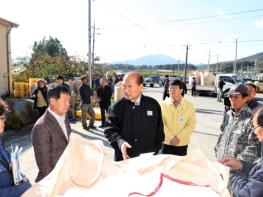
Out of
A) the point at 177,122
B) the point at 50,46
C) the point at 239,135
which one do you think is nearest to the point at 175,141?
the point at 177,122

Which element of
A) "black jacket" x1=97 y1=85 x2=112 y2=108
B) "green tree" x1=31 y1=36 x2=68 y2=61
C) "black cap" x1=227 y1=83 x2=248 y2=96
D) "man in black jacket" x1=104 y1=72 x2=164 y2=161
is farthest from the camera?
"green tree" x1=31 y1=36 x2=68 y2=61

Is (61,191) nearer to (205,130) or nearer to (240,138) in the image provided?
(240,138)

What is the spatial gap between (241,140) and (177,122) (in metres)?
1.37

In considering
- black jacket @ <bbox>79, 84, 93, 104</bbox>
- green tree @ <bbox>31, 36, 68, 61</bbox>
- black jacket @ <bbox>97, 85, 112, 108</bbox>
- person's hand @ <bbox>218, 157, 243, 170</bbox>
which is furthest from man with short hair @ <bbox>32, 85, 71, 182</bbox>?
green tree @ <bbox>31, 36, 68, 61</bbox>

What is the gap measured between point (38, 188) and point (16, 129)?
8.99 meters

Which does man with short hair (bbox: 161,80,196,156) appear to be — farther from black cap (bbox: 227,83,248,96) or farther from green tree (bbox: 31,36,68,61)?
green tree (bbox: 31,36,68,61)

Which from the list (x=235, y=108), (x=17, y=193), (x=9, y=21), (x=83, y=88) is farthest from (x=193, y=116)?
(x=9, y=21)

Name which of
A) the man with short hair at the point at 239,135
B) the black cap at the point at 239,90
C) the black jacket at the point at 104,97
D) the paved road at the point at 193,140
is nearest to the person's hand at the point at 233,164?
the man with short hair at the point at 239,135

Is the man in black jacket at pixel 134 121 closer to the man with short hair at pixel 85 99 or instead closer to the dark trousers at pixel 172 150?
the dark trousers at pixel 172 150

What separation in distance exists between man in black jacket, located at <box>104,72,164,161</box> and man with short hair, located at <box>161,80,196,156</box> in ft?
3.08

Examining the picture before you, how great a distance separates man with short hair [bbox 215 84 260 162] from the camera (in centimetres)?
330

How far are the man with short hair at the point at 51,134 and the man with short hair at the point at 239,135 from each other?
174cm

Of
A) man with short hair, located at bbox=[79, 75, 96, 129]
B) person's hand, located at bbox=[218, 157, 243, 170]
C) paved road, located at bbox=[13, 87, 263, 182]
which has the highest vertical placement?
person's hand, located at bbox=[218, 157, 243, 170]

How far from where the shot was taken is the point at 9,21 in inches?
762
